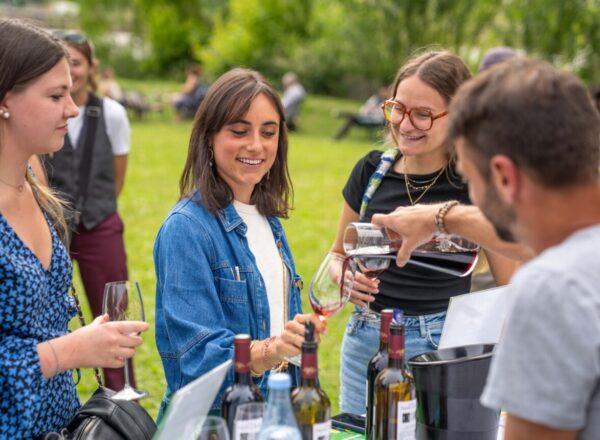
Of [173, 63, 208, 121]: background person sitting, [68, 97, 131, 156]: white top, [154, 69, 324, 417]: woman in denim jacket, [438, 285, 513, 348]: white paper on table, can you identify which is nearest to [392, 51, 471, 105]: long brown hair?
[154, 69, 324, 417]: woman in denim jacket

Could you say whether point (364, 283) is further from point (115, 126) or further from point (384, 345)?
point (115, 126)

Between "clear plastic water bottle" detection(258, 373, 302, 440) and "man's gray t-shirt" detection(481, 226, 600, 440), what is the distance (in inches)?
19.8

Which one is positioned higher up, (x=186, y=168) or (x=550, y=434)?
(x=186, y=168)

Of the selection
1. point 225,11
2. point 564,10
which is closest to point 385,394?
point 564,10

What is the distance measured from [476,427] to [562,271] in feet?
2.72

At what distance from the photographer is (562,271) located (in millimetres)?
1339

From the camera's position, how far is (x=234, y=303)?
2.44 metres

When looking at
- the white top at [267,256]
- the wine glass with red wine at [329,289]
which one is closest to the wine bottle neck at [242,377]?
the wine glass with red wine at [329,289]

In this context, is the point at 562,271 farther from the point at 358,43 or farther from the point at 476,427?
the point at 358,43

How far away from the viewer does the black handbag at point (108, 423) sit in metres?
2.18

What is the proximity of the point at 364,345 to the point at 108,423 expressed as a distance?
112 centimetres

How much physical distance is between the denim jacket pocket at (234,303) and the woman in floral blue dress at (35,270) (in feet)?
1.24

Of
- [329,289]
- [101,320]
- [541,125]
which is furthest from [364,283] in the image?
[541,125]

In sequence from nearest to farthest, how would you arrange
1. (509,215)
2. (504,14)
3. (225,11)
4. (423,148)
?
(509,215) < (423,148) < (504,14) < (225,11)
